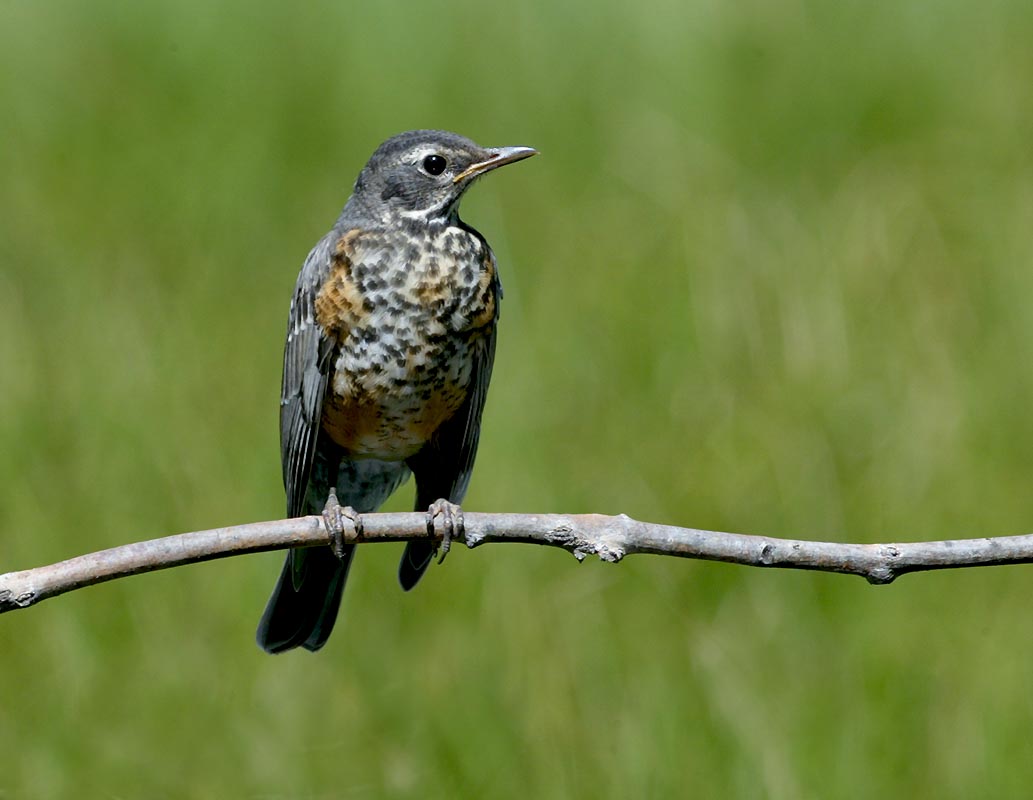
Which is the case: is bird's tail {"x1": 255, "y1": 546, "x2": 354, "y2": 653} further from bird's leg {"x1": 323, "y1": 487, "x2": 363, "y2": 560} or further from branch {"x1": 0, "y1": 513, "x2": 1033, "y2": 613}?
branch {"x1": 0, "y1": 513, "x2": 1033, "y2": 613}

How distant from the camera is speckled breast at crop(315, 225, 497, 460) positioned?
520cm

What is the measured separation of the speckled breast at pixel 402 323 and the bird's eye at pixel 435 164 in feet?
0.66

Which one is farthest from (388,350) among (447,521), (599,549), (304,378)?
(599,549)

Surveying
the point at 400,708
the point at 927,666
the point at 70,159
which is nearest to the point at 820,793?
the point at 927,666

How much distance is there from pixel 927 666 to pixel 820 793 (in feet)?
2.32

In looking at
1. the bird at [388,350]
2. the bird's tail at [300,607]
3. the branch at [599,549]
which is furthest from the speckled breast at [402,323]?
the branch at [599,549]

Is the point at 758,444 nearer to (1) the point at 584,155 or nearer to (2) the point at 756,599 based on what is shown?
(2) the point at 756,599

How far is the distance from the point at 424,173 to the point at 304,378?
0.78 meters

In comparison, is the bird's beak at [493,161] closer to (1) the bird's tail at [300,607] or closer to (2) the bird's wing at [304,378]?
(2) the bird's wing at [304,378]

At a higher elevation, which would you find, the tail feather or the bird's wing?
the bird's wing

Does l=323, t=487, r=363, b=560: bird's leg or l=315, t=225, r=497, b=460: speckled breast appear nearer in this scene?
l=323, t=487, r=363, b=560: bird's leg

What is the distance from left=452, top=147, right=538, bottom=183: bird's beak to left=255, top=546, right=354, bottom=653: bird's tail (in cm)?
132

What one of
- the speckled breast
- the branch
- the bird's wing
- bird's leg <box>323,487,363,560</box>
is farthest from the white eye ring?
the branch

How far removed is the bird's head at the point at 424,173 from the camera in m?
5.42
